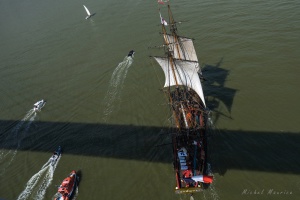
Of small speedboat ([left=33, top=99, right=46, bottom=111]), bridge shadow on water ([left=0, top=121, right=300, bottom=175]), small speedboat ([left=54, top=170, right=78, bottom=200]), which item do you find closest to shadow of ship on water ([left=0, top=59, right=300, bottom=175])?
bridge shadow on water ([left=0, top=121, right=300, bottom=175])

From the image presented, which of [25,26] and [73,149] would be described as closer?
[73,149]

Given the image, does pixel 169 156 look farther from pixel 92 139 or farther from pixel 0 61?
pixel 0 61

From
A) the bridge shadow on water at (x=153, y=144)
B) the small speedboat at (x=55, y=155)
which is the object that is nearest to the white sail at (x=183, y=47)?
the bridge shadow on water at (x=153, y=144)

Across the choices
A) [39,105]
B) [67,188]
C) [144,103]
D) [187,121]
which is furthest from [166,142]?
[39,105]

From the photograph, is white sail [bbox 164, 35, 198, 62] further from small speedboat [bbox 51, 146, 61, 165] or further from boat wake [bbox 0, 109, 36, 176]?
boat wake [bbox 0, 109, 36, 176]

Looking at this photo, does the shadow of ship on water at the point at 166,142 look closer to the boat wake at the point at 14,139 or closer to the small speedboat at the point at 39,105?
the boat wake at the point at 14,139

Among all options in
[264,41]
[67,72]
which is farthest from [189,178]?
[67,72]
